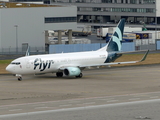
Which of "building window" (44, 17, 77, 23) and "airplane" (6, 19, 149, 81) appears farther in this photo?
"building window" (44, 17, 77, 23)

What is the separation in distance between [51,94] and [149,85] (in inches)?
534

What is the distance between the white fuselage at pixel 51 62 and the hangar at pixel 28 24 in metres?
41.3

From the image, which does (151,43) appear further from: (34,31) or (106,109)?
(106,109)

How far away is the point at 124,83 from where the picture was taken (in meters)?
57.5

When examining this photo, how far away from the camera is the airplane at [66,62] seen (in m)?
60.2

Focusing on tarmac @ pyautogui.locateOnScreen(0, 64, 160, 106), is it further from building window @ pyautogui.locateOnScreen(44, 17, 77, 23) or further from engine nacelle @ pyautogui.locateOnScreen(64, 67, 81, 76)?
building window @ pyautogui.locateOnScreen(44, 17, 77, 23)

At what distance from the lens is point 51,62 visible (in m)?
62.2

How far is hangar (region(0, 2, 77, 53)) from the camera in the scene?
348 ft

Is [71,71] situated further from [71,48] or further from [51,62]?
[71,48]

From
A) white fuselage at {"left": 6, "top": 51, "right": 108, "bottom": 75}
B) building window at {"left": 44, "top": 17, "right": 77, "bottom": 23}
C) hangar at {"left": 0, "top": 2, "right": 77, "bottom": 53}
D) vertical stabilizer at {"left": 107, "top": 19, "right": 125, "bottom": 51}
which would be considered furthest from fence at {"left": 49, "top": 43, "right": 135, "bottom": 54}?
white fuselage at {"left": 6, "top": 51, "right": 108, "bottom": 75}

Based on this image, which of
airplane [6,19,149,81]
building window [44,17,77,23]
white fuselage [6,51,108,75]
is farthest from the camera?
building window [44,17,77,23]

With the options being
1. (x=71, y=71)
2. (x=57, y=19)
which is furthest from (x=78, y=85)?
(x=57, y=19)

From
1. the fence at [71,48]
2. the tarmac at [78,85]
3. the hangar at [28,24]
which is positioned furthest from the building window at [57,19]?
the tarmac at [78,85]

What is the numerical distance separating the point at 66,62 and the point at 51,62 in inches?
104
